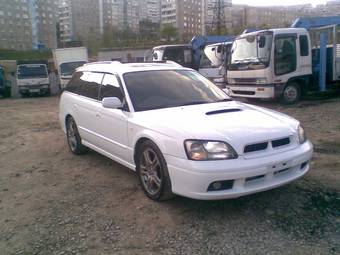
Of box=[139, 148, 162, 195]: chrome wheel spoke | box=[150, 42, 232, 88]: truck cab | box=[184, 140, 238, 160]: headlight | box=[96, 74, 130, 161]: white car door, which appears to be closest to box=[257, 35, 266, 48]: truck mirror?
box=[150, 42, 232, 88]: truck cab

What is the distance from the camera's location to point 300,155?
429 cm

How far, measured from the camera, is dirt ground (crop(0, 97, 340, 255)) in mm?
3662

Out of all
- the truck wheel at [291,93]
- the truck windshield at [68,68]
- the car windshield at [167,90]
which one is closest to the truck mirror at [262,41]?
the truck wheel at [291,93]

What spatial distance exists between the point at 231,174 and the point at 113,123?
216cm

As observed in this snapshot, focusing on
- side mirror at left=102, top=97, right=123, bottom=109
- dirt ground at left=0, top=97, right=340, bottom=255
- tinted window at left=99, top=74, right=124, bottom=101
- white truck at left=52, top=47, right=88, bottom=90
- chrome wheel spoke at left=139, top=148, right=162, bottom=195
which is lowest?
dirt ground at left=0, top=97, right=340, bottom=255

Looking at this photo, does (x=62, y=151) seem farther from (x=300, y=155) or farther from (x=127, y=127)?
(x=300, y=155)

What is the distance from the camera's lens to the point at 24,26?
90188 mm

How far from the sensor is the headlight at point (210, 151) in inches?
155

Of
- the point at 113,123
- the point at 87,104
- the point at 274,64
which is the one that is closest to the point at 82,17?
the point at 274,64

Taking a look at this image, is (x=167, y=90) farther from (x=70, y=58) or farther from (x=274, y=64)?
(x=70, y=58)

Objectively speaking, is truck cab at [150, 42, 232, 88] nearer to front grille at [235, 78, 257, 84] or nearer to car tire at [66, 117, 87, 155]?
front grille at [235, 78, 257, 84]

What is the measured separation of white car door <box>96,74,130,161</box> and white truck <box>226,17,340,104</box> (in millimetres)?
7287

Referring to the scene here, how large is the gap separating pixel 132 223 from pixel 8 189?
7.97ft

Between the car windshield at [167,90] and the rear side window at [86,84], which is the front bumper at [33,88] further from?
the car windshield at [167,90]
